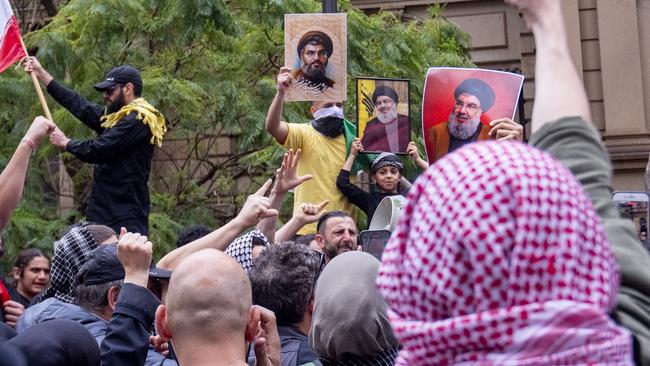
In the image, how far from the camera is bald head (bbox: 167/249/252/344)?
279 centimetres

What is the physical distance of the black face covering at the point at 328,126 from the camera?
8.11 meters

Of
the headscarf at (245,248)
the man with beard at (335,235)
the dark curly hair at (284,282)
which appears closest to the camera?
the dark curly hair at (284,282)

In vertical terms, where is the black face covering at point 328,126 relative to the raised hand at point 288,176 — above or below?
above

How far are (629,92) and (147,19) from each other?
8326 mm

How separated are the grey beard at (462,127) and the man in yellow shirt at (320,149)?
7.02 feet

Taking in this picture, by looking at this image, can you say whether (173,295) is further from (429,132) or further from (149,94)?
(149,94)

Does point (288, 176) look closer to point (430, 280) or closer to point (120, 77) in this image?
point (120, 77)

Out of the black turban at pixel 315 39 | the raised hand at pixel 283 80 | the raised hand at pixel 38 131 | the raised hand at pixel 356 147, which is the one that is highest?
the black turban at pixel 315 39

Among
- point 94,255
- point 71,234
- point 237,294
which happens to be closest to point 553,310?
point 237,294

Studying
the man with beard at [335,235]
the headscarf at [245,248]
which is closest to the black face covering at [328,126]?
the man with beard at [335,235]

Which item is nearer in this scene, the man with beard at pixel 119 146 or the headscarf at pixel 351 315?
the headscarf at pixel 351 315

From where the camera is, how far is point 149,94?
1098cm

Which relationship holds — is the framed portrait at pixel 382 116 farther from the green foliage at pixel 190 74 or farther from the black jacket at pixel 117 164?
the green foliage at pixel 190 74

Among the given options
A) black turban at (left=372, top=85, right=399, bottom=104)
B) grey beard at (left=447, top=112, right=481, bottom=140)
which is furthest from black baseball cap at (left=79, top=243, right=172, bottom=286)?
black turban at (left=372, top=85, right=399, bottom=104)
